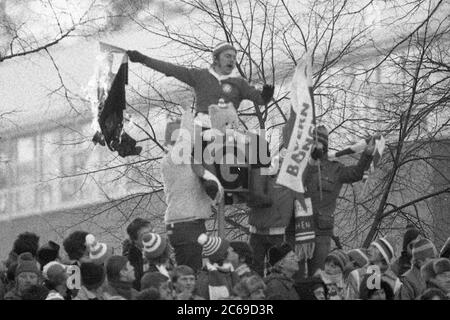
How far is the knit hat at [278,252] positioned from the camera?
1184 cm

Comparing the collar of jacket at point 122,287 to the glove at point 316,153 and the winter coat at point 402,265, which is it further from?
the winter coat at point 402,265

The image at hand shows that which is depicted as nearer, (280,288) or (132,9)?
(280,288)

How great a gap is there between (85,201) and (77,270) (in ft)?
38.5

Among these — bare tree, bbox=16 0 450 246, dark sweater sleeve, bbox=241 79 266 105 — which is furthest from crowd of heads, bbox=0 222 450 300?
bare tree, bbox=16 0 450 246

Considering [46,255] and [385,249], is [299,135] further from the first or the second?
[46,255]

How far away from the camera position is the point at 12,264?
12.2 meters

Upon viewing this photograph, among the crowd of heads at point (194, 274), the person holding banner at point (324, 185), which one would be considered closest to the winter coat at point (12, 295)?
the crowd of heads at point (194, 274)

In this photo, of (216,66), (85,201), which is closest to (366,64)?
(85,201)

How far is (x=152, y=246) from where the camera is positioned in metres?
11.8

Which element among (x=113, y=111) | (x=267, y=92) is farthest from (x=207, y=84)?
(x=113, y=111)

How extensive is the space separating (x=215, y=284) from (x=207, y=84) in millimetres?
2379

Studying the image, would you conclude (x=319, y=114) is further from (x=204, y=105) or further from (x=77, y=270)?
(x=77, y=270)

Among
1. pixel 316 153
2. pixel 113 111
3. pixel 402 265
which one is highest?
pixel 113 111
